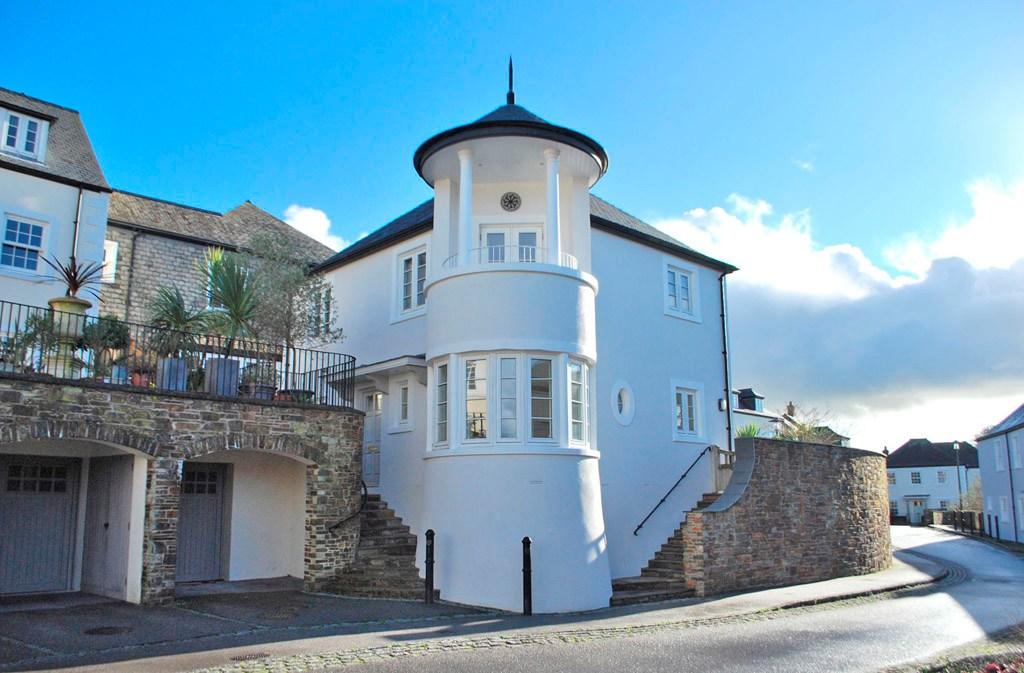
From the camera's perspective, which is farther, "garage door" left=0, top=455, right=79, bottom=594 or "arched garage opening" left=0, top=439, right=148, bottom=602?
"garage door" left=0, top=455, right=79, bottom=594

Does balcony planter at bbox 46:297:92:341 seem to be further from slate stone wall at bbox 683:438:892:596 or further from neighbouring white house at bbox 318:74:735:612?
slate stone wall at bbox 683:438:892:596

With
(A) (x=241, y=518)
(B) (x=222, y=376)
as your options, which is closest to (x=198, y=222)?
(A) (x=241, y=518)

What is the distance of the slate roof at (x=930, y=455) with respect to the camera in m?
75.6

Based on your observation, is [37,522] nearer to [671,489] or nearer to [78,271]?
[78,271]

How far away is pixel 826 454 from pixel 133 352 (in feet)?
49.7

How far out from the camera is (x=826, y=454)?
1980 centimetres

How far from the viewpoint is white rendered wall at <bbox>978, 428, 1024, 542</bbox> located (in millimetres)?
41344

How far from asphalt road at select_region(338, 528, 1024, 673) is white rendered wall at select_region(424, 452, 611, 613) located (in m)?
2.46

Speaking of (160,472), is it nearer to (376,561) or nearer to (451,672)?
(376,561)

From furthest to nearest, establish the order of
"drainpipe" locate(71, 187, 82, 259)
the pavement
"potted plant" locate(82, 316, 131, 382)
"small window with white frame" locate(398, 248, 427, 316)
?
"drainpipe" locate(71, 187, 82, 259)
"small window with white frame" locate(398, 248, 427, 316)
"potted plant" locate(82, 316, 131, 382)
the pavement

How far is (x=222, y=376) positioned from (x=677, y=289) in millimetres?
10788

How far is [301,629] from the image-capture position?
37.0 feet


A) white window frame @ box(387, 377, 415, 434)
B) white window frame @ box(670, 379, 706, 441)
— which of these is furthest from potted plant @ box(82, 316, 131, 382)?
white window frame @ box(670, 379, 706, 441)

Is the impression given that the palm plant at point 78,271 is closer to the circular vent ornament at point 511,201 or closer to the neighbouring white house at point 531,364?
the neighbouring white house at point 531,364
